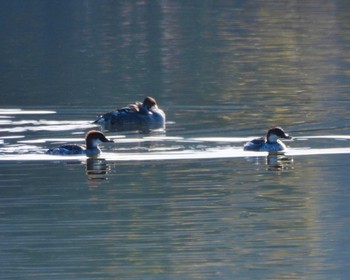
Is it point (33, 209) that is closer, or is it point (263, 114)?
point (33, 209)

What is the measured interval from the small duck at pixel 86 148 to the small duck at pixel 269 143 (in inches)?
82.7

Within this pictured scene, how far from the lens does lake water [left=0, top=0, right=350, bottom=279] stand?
1388cm

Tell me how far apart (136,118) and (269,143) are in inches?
190

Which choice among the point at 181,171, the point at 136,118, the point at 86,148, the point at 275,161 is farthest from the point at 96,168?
the point at 136,118

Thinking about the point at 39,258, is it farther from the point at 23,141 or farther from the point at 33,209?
the point at 23,141

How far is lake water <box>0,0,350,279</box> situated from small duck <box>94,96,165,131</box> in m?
0.37

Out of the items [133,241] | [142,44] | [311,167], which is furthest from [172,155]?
[142,44]

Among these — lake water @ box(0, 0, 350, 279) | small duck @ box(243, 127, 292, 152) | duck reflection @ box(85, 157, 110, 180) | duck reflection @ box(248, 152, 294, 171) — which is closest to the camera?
lake water @ box(0, 0, 350, 279)

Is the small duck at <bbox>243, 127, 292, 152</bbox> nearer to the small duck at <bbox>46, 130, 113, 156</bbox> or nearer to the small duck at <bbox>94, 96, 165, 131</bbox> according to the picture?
the small duck at <bbox>46, 130, 113, 156</bbox>

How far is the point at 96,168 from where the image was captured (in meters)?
19.5

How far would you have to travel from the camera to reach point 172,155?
20.1 m

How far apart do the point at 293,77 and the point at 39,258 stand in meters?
18.6

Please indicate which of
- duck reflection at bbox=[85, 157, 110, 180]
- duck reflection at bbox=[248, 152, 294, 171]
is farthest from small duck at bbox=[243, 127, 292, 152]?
duck reflection at bbox=[85, 157, 110, 180]

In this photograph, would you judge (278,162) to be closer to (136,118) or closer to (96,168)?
A: (96,168)
